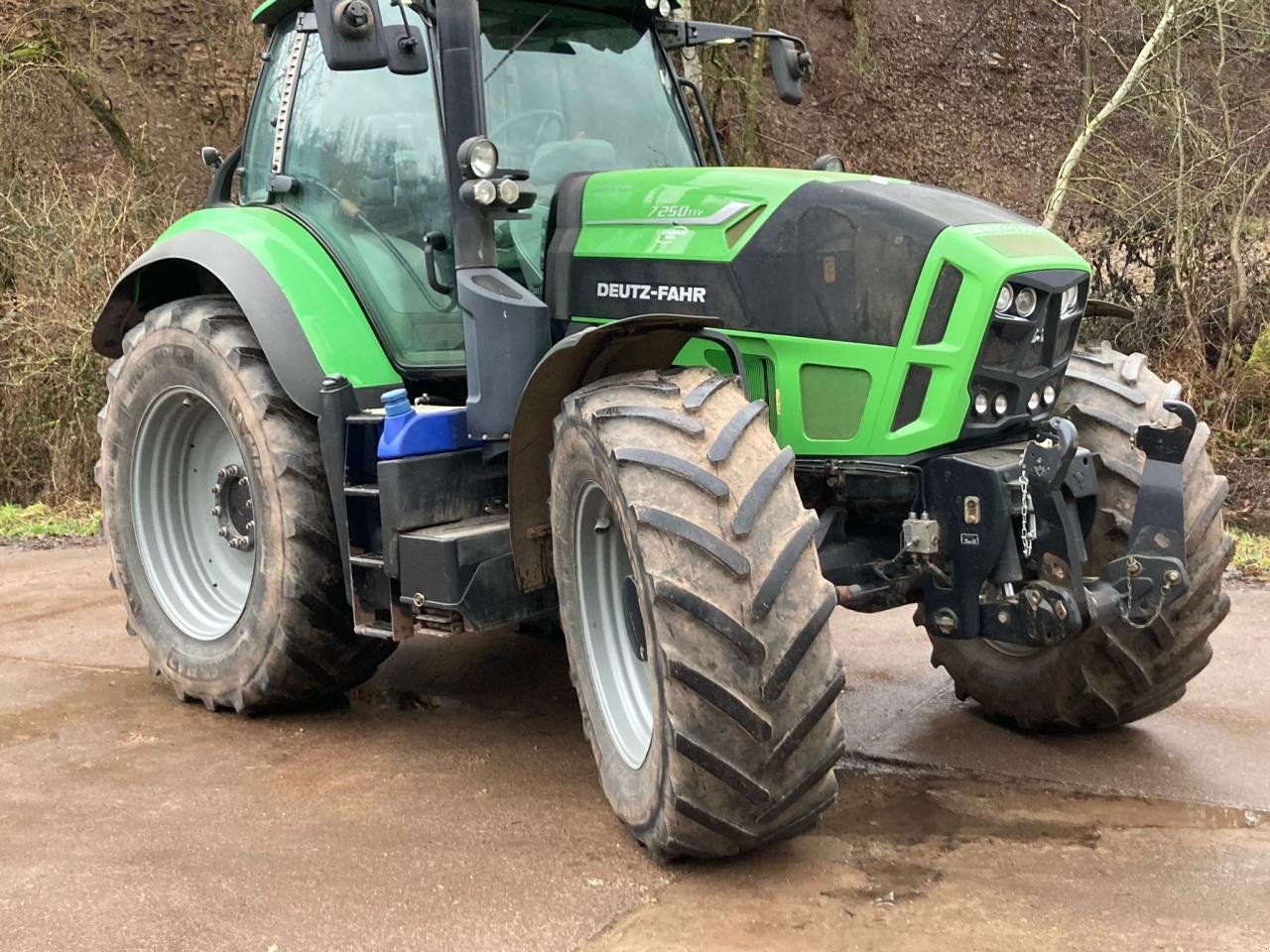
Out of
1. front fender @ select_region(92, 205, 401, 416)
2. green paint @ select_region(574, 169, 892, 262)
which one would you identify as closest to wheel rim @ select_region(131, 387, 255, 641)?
front fender @ select_region(92, 205, 401, 416)

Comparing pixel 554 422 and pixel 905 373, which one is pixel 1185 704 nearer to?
pixel 905 373

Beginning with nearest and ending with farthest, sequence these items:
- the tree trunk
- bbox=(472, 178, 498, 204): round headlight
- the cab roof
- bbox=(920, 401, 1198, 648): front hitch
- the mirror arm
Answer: bbox=(920, 401, 1198, 648): front hitch < bbox=(472, 178, 498, 204): round headlight < the cab roof < the mirror arm < the tree trunk

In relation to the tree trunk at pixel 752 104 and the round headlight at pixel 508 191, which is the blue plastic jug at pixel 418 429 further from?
the tree trunk at pixel 752 104

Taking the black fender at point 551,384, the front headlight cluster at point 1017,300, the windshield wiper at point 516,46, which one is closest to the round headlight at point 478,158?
the windshield wiper at point 516,46

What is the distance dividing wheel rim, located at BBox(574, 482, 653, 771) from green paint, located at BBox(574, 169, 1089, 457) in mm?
612

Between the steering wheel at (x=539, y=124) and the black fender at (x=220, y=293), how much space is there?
88 cm

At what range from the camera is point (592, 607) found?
13.5ft

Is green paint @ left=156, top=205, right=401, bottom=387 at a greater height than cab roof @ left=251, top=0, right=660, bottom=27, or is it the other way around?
cab roof @ left=251, top=0, right=660, bottom=27

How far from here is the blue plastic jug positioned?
14.3 feet

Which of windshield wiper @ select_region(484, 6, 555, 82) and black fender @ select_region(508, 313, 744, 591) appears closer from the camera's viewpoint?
black fender @ select_region(508, 313, 744, 591)

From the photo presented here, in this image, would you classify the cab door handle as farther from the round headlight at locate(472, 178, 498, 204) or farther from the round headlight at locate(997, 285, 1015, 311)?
the round headlight at locate(997, 285, 1015, 311)

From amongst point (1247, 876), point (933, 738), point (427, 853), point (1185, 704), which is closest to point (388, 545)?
point (427, 853)

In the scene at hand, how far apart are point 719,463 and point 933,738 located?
185 cm

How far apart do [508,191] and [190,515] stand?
6.79 ft
